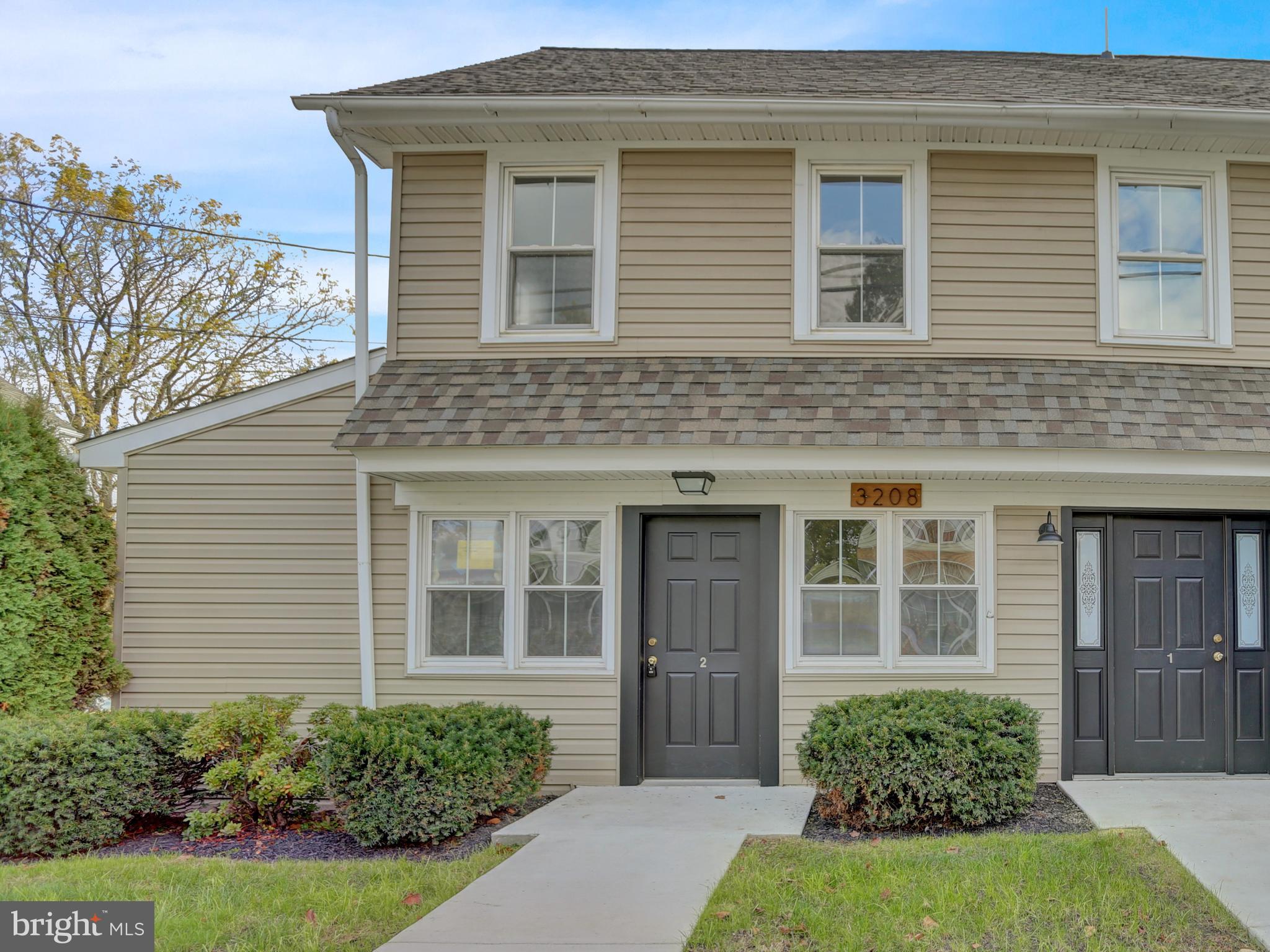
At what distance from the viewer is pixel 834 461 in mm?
6250

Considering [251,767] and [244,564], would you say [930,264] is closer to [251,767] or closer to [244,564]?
[244,564]

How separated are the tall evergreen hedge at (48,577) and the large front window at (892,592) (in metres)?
5.33

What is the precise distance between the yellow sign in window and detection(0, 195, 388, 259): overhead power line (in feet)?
38.3

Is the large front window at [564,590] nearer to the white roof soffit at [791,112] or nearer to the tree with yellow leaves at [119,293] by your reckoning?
the white roof soffit at [791,112]

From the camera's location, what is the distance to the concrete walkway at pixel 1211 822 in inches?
175

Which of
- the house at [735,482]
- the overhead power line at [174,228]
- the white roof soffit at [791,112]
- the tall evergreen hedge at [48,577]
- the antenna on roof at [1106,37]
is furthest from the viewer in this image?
the overhead power line at [174,228]

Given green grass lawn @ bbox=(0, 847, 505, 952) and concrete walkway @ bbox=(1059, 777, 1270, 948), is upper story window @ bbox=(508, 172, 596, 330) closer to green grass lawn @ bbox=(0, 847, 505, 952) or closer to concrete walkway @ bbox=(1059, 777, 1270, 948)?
green grass lawn @ bbox=(0, 847, 505, 952)

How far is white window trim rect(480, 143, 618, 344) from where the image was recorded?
7223mm

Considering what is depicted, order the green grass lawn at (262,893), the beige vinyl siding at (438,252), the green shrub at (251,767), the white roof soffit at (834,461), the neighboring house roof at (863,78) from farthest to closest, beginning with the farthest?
the beige vinyl siding at (438,252), the neighboring house roof at (863,78), the white roof soffit at (834,461), the green shrub at (251,767), the green grass lawn at (262,893)

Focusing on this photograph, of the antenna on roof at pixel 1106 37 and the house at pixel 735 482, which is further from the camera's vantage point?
the antenna on roof at pixel 1106 37

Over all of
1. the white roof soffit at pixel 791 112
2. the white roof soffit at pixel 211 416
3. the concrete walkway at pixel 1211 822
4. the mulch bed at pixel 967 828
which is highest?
the white roof soffit at pixel 791 112

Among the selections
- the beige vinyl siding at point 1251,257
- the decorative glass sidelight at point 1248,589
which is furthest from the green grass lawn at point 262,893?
the beige vinyl siding at point 1251,257

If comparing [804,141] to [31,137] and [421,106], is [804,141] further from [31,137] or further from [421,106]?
[31,137]

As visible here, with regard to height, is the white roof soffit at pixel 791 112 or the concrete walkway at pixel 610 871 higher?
the white roof soffit at pixel 791 112
